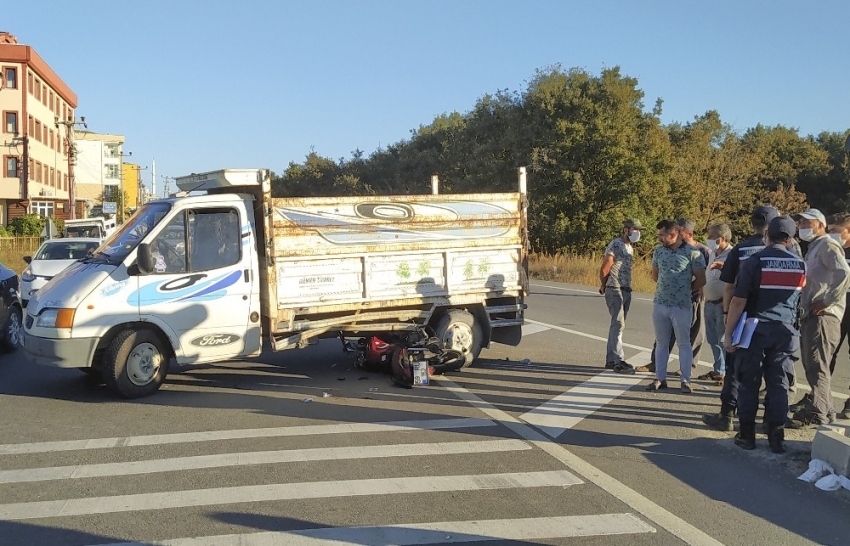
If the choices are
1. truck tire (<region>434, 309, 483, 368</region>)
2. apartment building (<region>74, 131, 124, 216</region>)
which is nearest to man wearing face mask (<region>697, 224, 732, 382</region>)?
truck tire (<region>434, 309, 483, 368</region>)

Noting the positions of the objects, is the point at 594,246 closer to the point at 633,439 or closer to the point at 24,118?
the point at 633,439

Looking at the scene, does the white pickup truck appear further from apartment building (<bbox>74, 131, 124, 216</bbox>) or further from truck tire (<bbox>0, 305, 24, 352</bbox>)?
apartment building (<bbox>74, 131, 124, 216</bbox>)

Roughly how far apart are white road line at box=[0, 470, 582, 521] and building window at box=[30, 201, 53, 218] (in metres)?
58.8

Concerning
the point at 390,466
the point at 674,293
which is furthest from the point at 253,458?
the point at 674,293

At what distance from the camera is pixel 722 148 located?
39.7m

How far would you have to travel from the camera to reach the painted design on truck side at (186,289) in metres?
8.57

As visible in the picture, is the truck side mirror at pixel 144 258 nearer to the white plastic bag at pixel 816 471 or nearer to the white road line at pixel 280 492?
the white road line at pixel 280 492

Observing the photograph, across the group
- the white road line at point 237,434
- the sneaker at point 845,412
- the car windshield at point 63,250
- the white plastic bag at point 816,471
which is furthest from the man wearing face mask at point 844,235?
the car windshield at point 63,250

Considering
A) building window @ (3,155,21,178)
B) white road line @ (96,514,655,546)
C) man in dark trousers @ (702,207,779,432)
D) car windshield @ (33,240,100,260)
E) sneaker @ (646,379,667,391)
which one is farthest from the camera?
building window @ (3,155,21,178)

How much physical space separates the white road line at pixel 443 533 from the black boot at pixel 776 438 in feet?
6.89

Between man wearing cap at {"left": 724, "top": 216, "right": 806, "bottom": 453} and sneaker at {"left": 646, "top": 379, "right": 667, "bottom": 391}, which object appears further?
sneaker at {"left": 646, "top": 379, "right": 667, "bottom": 391}

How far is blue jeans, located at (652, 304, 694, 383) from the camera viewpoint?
8797 millimetres

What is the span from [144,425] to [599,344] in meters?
7.59

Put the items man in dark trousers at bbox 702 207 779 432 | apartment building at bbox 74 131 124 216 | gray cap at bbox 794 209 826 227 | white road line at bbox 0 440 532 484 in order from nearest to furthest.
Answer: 1. white road line at bbox 0 440 532 484
2. man in dark trousers at bbox 702 207 779 432
3. gray cap at bbox 794 209 826 227
4. apartment building at bbox 74 131 124 216
